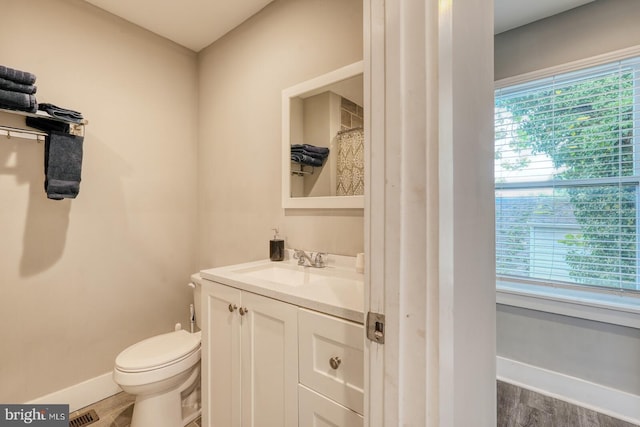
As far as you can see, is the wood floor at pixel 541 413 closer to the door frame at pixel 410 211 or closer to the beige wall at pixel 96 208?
the door frame at pixel 410 211

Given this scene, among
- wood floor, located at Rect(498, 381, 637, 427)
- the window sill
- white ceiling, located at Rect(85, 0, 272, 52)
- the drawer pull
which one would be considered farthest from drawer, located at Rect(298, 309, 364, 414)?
white ceiling, located at Rect(85, 0, 272, 52)

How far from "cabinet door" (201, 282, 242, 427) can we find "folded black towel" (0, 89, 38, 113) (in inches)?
49.3

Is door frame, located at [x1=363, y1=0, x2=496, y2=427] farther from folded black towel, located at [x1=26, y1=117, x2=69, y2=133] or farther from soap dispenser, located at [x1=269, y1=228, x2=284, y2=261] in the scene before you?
folded black towel, located at [x1=26, y1=117, x2=69, y2=133]

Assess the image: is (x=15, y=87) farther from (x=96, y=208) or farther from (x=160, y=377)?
(x=160, y=377)

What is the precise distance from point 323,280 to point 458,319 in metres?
0.73

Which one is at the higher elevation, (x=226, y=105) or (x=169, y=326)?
(x=226, y=105)

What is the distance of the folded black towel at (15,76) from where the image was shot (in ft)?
4.59

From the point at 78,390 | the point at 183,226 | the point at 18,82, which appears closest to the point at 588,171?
the point at 183,226

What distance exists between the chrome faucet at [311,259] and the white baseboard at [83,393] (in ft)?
5.00

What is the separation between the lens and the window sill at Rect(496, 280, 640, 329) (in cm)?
176

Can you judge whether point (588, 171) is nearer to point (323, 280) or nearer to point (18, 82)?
point (323, 280)

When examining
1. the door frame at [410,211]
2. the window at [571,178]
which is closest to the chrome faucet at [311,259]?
the door frame at [410,211]

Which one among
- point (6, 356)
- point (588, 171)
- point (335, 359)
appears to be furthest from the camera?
point (588, 171)

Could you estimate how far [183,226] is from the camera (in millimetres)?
2346
